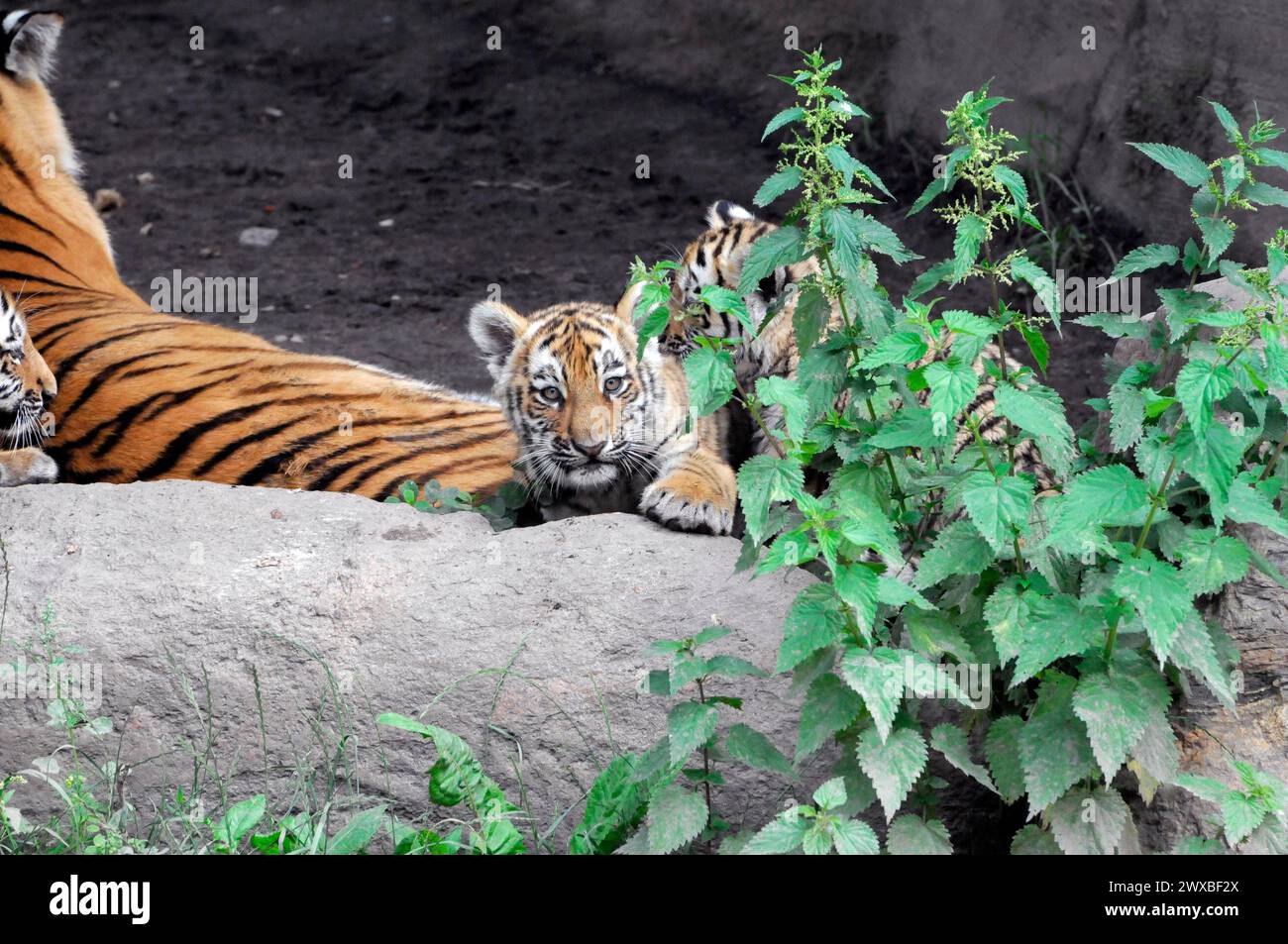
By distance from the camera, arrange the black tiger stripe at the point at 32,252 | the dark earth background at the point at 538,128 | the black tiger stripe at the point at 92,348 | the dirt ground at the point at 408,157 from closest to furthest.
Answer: the black tiger stripe at the point at 92,348 → the black tiger stripe at the point at 32,252 → the dark earth background at the point at 538,128 → the dirt ground at the point at 408,157

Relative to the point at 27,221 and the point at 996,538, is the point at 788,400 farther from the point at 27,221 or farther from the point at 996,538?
the point at 27,221

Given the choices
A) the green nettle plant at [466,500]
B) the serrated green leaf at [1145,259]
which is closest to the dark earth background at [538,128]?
the green nettle plant at [466,500]

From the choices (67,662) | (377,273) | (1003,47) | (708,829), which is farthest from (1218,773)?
(377,273)

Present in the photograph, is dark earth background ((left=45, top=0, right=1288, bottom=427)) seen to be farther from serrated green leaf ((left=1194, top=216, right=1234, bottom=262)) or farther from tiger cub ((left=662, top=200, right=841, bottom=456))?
serrated green leaf ((left=1194, top=216, right=1234, bottom=262))

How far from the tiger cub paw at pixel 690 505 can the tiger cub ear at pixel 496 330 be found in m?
0.83

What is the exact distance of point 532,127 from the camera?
8461mm

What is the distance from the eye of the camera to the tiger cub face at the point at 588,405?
12.9 ft

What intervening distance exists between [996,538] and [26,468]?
2.79 m

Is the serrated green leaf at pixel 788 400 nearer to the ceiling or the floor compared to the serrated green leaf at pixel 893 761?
nearer to the ceiling

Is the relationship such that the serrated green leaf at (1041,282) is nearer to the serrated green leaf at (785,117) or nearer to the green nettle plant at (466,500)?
the serrated green leaf at (785,117)

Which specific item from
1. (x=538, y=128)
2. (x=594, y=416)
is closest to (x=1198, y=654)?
(x=594, y=416)

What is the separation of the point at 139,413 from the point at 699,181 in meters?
4.04

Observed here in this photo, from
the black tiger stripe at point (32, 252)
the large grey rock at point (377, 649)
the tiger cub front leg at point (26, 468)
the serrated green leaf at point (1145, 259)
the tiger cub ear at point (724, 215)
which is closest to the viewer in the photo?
the serrated green leaf at point (1145, 259)
